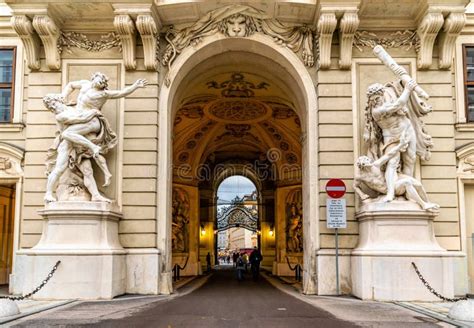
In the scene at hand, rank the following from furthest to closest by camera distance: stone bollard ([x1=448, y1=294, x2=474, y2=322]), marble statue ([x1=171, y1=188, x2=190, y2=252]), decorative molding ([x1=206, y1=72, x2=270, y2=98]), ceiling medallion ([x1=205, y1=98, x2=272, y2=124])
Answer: marble statue ([x1=171, y1=188, x2=190, y2=252])
ceiling medallion ([x1=205, y1=98, x2=272, y2=124])
decorative molding ([x1=206, y1=72, x2=270, y2=98])
stone bollard ([x1=448, y1=294, x2=474, y2=322])

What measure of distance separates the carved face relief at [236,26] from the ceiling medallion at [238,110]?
743 centimetres

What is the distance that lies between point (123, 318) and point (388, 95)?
8.09m

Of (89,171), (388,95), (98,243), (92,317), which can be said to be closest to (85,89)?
(89,171)

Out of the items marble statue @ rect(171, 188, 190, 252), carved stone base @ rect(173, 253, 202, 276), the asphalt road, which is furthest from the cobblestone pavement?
marble statue @ rect(171, 188, 190, 252)

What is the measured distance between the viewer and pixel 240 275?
22.2 m

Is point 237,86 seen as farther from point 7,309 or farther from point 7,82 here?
point 7,309

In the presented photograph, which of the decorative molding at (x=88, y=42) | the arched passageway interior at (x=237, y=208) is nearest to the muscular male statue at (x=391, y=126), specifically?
the decorative molding at (x=88, y=42)

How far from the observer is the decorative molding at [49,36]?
14.1 m

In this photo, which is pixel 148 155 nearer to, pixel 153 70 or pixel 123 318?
pixel 153 70

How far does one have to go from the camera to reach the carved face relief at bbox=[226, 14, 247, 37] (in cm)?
1499

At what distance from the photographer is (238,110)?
24.3m

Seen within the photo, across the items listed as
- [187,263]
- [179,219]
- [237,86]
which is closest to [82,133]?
[237,86]

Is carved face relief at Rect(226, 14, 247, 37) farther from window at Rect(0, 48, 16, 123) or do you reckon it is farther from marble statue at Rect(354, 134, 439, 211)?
window at Rect(0, 48, 16, 123)

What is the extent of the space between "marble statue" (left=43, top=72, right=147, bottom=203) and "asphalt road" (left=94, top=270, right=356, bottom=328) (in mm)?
3652
